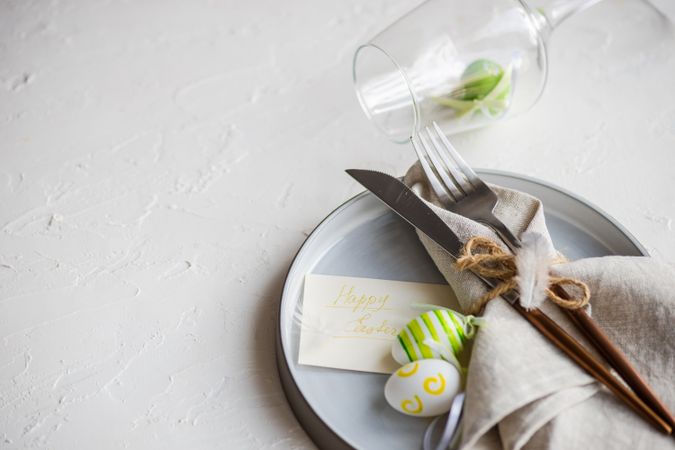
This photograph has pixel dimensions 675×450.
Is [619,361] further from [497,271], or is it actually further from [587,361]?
[497,271]

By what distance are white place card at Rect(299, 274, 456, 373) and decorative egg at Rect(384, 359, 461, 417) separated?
0.18 ft

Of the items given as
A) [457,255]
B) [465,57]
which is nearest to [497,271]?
[457,255]

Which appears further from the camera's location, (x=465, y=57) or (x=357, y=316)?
(x=465, y=57)

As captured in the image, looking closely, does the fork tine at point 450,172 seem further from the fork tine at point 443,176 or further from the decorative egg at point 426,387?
the decorative egg at point 426,387

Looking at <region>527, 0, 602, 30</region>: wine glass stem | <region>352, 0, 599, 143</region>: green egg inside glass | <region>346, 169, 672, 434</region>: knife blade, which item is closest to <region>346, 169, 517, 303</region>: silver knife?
<region>346, 169, 672, 434</region>: knife blade

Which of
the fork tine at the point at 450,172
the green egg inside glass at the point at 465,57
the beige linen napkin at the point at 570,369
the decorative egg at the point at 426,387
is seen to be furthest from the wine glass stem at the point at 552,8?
the decorative egg at the point at 426,387

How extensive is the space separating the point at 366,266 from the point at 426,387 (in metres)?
0.18

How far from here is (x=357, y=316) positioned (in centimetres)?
64

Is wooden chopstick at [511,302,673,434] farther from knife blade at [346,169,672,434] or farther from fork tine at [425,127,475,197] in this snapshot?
fork tine at [425,127,475,197]

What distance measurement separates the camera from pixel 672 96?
0.87 metres

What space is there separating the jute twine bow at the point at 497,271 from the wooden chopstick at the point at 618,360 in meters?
0.01

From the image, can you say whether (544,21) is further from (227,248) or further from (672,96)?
(227,248)

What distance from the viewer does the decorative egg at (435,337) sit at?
56 cm

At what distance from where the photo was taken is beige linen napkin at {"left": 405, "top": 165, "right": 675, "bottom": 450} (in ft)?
1.67
